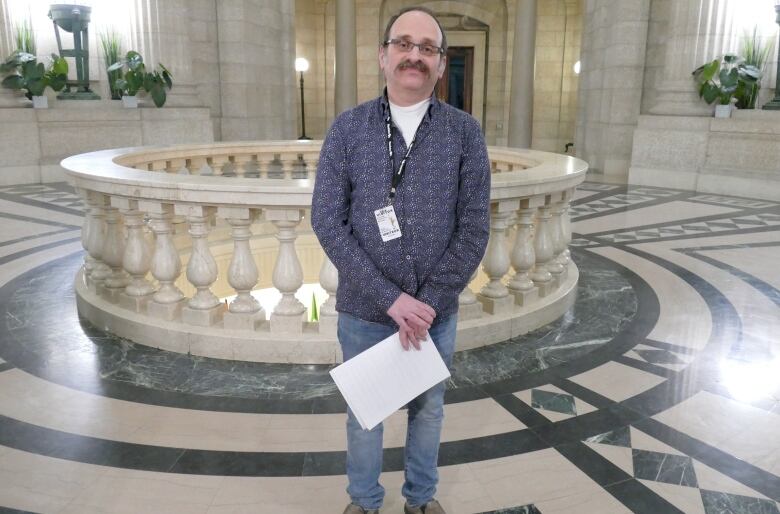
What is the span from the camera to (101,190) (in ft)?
12.7

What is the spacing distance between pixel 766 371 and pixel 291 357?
8.93 ft

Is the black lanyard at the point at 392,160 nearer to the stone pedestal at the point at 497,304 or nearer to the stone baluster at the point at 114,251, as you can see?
the stone pedestal at the point at 497,304

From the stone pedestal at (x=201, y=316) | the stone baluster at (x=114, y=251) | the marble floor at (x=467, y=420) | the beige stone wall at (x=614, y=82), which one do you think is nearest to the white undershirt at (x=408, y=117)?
the marble floor at (x=467, y=420)

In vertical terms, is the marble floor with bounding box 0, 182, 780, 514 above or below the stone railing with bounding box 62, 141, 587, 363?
below

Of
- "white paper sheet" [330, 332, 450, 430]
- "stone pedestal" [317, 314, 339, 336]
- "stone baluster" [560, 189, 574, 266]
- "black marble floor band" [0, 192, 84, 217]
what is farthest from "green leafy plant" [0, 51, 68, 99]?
"white paper sheet" [330, 332, 450, 430]

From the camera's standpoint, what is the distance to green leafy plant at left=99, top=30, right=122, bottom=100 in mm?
11461

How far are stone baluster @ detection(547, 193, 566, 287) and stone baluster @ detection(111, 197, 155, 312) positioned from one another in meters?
2.66

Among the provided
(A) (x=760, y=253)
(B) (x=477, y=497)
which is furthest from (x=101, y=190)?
(A) (x=760, y=253)

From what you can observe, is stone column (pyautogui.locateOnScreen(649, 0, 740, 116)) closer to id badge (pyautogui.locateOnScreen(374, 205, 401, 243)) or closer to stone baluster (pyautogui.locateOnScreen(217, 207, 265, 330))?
stone baluster (pyautogui.locateOnScreen(217, 207, 265, 330))

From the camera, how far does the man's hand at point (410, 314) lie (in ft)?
6.15

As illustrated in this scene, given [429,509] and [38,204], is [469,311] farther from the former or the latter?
[38,204]

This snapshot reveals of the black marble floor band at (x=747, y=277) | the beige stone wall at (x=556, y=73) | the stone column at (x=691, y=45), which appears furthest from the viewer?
the beige stone wall at (x=556, y=73)

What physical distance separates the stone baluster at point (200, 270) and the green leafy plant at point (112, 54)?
8.84 meters

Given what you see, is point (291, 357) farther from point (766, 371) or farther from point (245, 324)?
point (766, 371)
